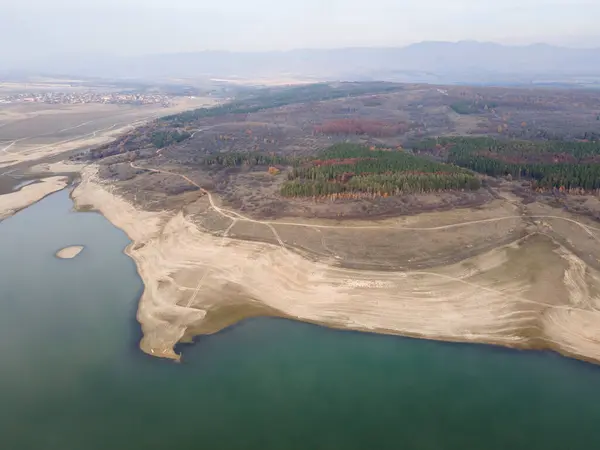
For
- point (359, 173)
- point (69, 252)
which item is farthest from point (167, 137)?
point (69, 252)

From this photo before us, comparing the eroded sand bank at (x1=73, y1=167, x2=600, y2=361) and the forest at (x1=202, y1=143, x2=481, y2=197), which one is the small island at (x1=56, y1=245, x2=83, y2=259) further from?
the forest at (x1=202, y1=143, x2=481, y2=197)

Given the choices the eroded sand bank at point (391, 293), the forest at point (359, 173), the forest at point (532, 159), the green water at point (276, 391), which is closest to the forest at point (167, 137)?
the forest at point (359, 173)

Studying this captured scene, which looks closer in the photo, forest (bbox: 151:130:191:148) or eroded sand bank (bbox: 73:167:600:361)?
eroded sand bank (bbox: 73:167:600:361)

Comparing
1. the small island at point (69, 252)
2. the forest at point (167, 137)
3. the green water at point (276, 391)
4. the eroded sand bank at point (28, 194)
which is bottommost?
the green water at point (276, 391)

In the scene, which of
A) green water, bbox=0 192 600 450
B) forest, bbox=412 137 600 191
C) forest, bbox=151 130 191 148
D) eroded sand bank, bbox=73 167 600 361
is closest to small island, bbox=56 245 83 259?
eroded sand bank, bbox=73 167 600 361

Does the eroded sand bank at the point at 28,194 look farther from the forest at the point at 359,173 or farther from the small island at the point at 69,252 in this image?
the forest at the point at 359,173

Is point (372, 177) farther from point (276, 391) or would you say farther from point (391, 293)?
point (276, 391)

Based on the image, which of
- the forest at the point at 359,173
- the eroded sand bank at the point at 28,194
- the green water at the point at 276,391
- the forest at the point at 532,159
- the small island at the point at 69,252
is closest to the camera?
the green water at the point at 276,391
